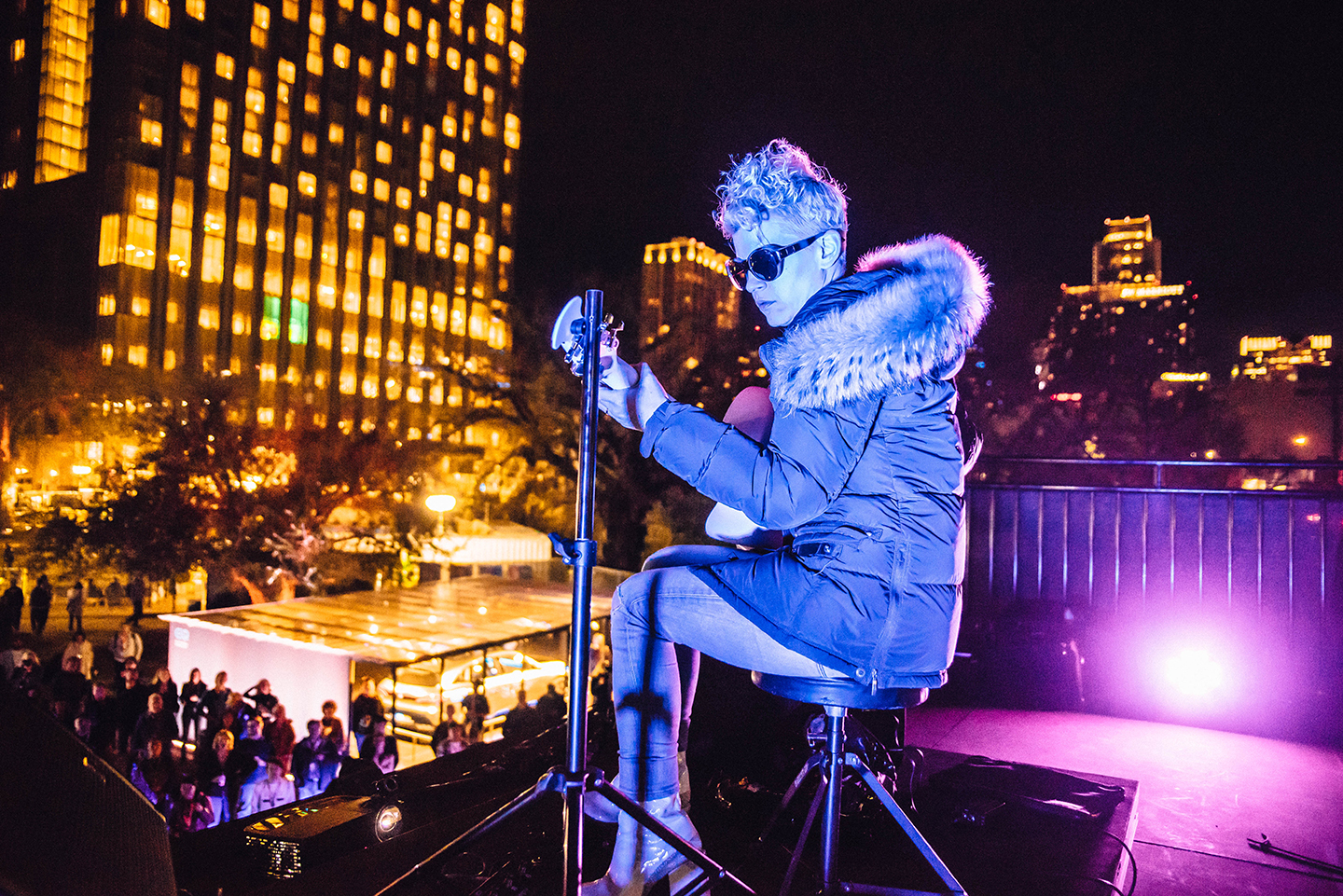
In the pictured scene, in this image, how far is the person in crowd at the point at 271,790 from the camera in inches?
317

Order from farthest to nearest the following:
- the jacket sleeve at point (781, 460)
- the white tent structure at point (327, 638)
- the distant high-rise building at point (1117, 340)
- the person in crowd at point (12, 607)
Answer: the distant high-rise building at point (1117, 340), the person in crowd at point (12, 607), the white tent structure at point (327, 638), the jacket sleeve at point (781, 460)

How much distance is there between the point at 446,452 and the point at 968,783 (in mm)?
22877

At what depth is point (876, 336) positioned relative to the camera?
1314 millimetres

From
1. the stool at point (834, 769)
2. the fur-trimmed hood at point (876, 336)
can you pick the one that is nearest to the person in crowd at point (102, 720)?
the stool at point (834, 769)

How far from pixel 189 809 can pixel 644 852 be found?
771 cm

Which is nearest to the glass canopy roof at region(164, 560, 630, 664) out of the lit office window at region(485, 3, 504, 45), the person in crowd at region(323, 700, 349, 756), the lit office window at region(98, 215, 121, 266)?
the person in crowd at region(323, 700, 349, 756)

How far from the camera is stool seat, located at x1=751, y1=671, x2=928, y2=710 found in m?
1.35

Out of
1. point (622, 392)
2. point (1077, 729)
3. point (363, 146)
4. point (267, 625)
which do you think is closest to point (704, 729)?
point (622, 392)

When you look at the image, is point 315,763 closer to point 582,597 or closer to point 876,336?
point 582,597

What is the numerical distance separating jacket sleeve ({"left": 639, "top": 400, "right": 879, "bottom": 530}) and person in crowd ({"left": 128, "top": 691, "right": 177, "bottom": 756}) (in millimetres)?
8821

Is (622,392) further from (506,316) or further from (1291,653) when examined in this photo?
(506,316)

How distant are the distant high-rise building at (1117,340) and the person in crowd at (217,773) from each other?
20.7 m

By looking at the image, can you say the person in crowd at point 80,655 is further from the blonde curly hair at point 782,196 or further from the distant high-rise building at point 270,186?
the distant high-rise building at point 270,186

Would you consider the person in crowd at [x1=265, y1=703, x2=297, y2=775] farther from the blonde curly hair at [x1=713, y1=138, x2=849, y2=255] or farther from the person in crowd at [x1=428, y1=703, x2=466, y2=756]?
the blonde curly hair at [x1=713, y1=138, x2=849, y2=255]
